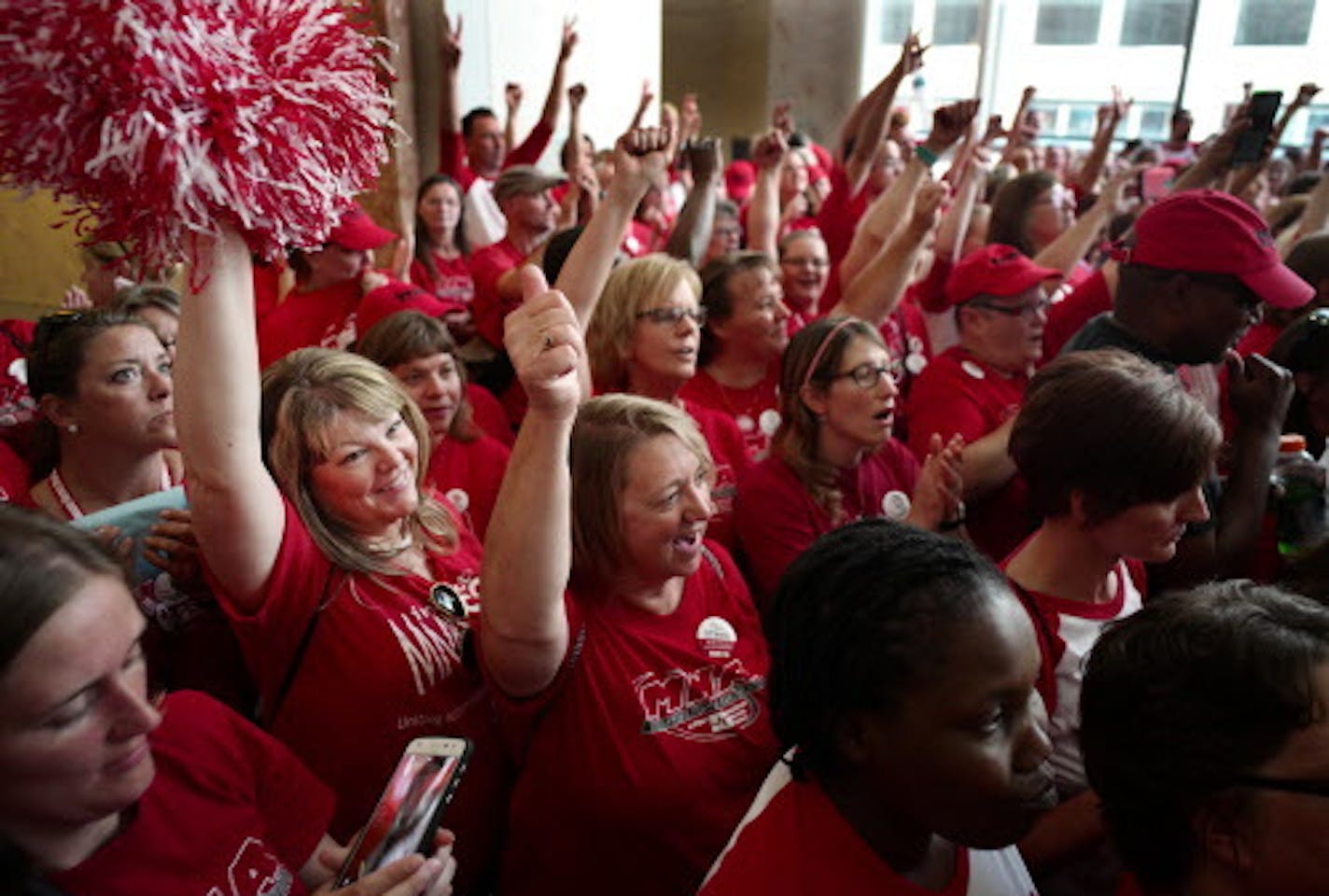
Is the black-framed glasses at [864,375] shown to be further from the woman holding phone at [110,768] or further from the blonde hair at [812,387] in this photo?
the woman holding phone at [110,768]

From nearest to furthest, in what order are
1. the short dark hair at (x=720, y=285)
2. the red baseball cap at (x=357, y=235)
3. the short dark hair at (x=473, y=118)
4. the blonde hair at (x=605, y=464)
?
the blonde hair at (x=605, y=464) < the short dark hair at (x=720, y=285) < the red baseball cap at (x=357, y=235) < the short dark hair at (x=473, y=118)

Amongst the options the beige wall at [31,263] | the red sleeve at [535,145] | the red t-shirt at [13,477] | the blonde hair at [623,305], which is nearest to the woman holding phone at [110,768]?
the red t-shirt at [13,477]

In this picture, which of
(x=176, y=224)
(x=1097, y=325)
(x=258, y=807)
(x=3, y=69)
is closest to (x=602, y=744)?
(x=258, y=807)

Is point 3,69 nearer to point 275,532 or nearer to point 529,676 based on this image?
point 275,532

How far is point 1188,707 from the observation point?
976mm

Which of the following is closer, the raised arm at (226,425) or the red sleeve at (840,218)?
the raised arm at (226,425)

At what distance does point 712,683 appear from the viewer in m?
1.56

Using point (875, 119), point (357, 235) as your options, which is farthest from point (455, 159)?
point (875, 119)

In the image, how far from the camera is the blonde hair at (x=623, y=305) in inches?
104

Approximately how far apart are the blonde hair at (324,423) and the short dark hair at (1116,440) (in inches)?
42.9

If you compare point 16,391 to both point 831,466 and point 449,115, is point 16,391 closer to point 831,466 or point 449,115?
point 831,466

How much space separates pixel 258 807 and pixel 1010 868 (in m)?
0.95

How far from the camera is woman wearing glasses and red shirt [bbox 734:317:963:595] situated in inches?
84.7

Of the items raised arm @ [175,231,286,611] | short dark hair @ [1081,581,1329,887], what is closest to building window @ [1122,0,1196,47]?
short dark hair @ [1081,581,1329,887]
